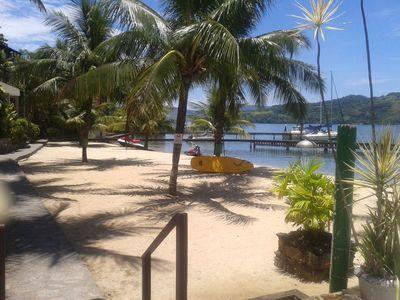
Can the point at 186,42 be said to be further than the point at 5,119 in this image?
No

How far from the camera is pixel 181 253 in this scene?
9.94ft

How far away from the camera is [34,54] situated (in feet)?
60.2

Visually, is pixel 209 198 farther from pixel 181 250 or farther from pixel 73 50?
pixel 73 50

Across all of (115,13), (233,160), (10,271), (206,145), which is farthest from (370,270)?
(206,145)

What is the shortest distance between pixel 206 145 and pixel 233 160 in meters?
32.2

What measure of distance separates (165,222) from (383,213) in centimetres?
501

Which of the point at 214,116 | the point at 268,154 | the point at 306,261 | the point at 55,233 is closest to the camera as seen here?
the point at 306,261

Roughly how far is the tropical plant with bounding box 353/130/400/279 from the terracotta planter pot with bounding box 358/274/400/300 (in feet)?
0.26

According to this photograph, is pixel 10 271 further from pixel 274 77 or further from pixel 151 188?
pixel 274 77

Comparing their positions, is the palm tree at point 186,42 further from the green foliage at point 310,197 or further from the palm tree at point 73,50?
the palm tree at point 73,50

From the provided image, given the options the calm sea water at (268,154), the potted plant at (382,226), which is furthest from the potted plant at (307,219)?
the calm sea water at (268,154)

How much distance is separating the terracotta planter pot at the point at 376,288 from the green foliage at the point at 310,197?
1501 mm

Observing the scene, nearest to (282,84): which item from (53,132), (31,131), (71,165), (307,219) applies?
(71,165)

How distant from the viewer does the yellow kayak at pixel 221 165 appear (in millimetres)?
15594
